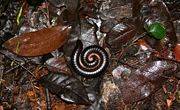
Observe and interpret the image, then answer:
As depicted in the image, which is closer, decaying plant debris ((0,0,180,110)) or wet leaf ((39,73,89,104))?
wet leaf ((39,73,89,104))

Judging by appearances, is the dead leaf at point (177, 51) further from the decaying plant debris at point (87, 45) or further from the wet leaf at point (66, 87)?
the wet leaf at point (66, 87)

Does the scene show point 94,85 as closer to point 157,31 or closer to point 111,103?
point 111,103

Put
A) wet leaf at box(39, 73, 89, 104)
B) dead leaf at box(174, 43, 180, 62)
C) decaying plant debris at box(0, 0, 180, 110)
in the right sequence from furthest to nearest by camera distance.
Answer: dead leaf at box(174, 43, 180, 62) → decaying plant debris at box(0, 0, 180, 110) → wet leaf at box(39, 73, 89, 104)

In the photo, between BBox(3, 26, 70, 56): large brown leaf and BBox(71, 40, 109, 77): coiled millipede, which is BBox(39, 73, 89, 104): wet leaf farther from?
BBox(3, 26, 70, 56): large brown leaf

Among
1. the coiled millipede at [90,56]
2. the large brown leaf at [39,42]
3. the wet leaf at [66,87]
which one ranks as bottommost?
the wet leaf at [66,87]

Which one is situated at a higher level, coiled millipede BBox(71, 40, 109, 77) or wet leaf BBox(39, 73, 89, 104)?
coiled millipede BBox(71, 40, 109, 77)

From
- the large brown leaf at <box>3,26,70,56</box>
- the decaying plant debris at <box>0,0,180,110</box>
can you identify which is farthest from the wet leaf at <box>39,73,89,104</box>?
the large brown leaf at <box>3,26,70,56</box>

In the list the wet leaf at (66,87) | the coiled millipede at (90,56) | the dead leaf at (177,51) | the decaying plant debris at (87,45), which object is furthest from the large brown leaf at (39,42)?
the dead leaf at (177,51)

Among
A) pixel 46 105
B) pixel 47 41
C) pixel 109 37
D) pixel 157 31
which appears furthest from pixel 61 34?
pixel 157 31
